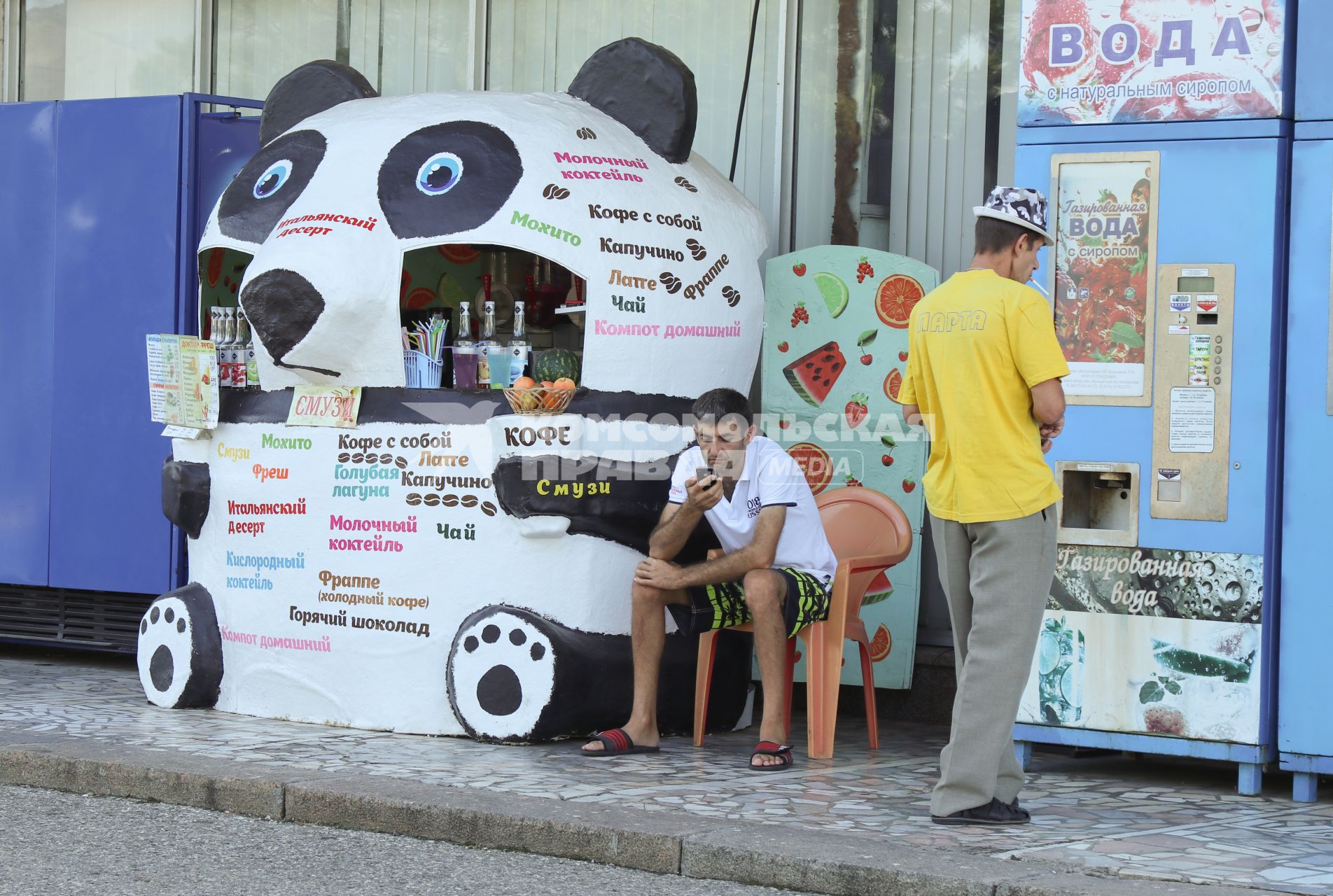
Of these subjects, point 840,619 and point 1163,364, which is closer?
point 1163,364

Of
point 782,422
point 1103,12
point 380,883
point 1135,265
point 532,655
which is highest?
point 1103,12

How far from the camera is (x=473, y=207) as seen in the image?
21.0 ft

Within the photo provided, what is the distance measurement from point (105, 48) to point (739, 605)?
539 centimetres

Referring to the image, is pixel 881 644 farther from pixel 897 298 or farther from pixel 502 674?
pixel 502 674

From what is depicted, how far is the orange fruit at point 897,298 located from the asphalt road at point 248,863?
10.0ft

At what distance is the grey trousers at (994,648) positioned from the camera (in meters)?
4.88

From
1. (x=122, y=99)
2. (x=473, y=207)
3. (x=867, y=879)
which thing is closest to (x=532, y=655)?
(x=473, y=207)

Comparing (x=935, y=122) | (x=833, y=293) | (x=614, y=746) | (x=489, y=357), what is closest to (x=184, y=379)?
(x=489, y=357)

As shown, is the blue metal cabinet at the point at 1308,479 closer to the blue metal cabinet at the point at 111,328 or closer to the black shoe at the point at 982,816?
the black shoe at the point at 982,816

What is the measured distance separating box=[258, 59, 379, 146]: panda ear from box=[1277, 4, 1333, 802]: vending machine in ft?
12.5

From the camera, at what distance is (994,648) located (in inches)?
192

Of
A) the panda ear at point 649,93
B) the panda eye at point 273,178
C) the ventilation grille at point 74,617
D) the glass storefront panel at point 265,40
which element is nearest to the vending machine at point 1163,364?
the panda ear at point 649,93

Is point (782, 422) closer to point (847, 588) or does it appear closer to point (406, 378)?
point (847, 588)

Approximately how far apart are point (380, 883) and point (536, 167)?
2902 mm
